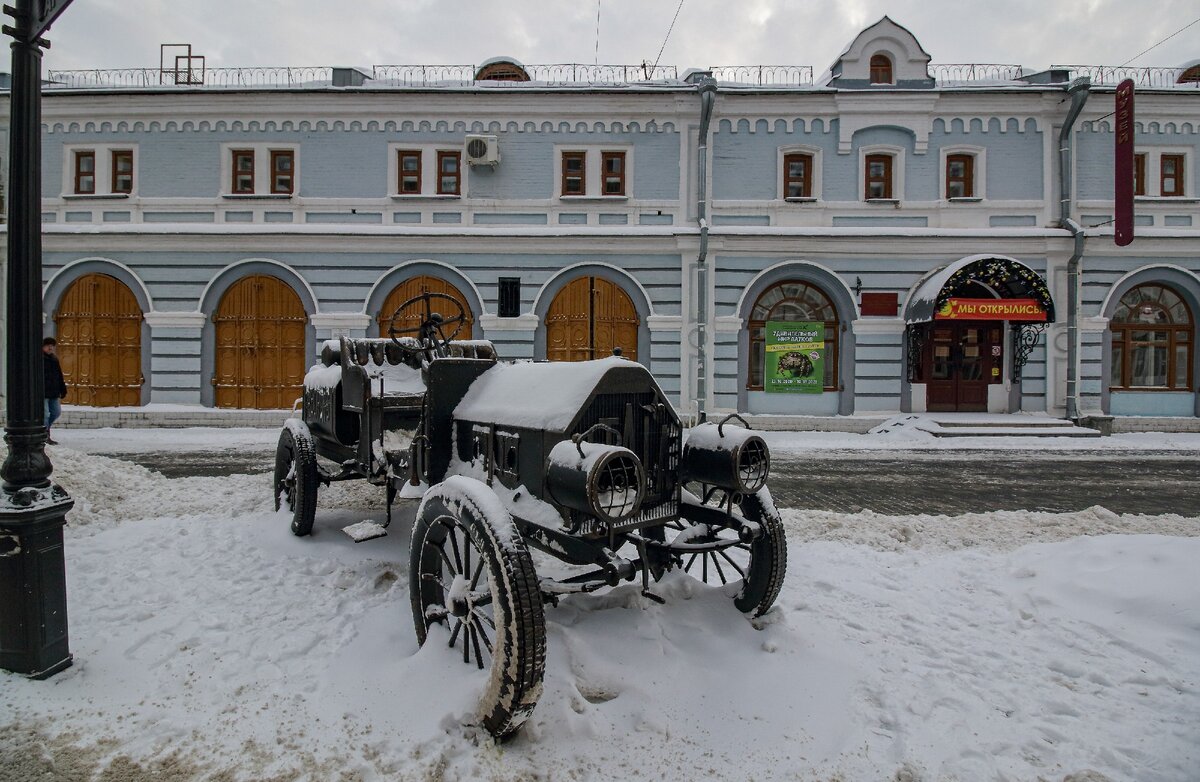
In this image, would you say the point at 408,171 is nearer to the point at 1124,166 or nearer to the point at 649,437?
the point at 649,437

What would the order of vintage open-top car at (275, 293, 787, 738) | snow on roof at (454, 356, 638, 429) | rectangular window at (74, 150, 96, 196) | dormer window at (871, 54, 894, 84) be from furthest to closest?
rectangular window at (74, 150, 96, 196) < dormer window at (871, 54, 894, 84) < snow on roof at (454, 356, 638, 429) < vintage open-top car at (275, 293, 787, 738)

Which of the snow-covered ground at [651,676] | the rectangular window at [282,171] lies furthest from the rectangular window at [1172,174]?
the rectangular window at [282,171]

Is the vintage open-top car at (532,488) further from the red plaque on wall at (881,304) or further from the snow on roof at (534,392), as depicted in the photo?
the red plaque on wall at (881,304)

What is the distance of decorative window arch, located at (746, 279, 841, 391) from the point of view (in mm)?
12805

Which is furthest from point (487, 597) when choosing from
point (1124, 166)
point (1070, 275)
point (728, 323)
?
point (1124, 166)

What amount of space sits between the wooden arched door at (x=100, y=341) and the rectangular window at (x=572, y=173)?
31.2 ft

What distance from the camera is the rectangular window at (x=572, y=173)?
42.5 ft

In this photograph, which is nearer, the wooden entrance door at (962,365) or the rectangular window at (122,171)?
the wooden entrance door at (962,365)

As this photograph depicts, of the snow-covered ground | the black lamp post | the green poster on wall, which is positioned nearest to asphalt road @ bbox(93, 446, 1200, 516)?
the snow-covered ground

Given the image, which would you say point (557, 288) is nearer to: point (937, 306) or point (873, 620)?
point (937, 306)

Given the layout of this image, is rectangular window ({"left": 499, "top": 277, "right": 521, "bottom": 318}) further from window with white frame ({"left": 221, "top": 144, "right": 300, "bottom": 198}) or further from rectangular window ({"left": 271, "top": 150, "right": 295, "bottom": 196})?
rectangular window ({"left": 271, "top": 150, "right": 295, "bottom": 196})

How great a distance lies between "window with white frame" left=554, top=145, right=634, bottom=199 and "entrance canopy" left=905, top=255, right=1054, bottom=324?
6461 mm

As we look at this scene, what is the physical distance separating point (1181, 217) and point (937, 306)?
6.63 metres

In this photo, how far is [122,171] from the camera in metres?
13.0
